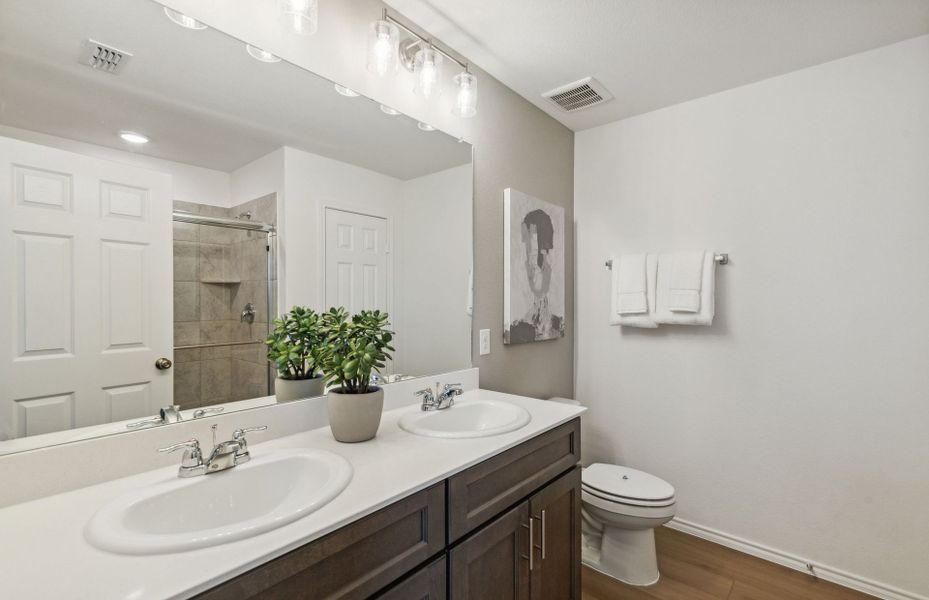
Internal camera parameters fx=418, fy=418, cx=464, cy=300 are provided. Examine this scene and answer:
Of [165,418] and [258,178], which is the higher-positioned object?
[258,178]

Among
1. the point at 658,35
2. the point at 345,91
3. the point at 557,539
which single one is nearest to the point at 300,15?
the point at 345,91

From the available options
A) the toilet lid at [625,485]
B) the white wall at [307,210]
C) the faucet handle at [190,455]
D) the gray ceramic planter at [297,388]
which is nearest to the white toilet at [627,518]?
the toilet lid at [625,485]

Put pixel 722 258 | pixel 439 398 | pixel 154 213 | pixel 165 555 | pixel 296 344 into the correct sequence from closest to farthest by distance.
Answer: pixel 165 555 < pixel 154 213 < pixel 296 344 < pixel 439 398 < pixel 722 258

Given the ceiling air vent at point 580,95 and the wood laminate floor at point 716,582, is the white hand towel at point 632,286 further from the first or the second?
the wood laminate floor at point 716,582

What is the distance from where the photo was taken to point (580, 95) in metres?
2.19

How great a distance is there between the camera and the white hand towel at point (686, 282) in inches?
82.9

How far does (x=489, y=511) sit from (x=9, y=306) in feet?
3.87

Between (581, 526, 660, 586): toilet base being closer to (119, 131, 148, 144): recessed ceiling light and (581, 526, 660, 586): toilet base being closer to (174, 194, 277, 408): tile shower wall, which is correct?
(174, 194, 277, 408): tile shower wall

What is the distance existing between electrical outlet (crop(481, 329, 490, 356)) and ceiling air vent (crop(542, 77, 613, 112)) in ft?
4.19

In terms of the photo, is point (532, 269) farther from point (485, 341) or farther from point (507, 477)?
point (507, 477)

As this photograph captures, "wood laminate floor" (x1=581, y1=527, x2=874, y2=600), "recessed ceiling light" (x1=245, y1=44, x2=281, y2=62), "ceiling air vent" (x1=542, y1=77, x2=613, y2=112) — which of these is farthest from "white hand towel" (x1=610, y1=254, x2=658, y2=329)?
"recessed ceiling light" (x1=245, y1=44, x2=281, y2=62)

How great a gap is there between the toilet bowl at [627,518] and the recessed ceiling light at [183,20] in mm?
2186

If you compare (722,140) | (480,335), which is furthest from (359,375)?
(722,140)

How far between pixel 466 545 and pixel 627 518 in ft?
3.50
